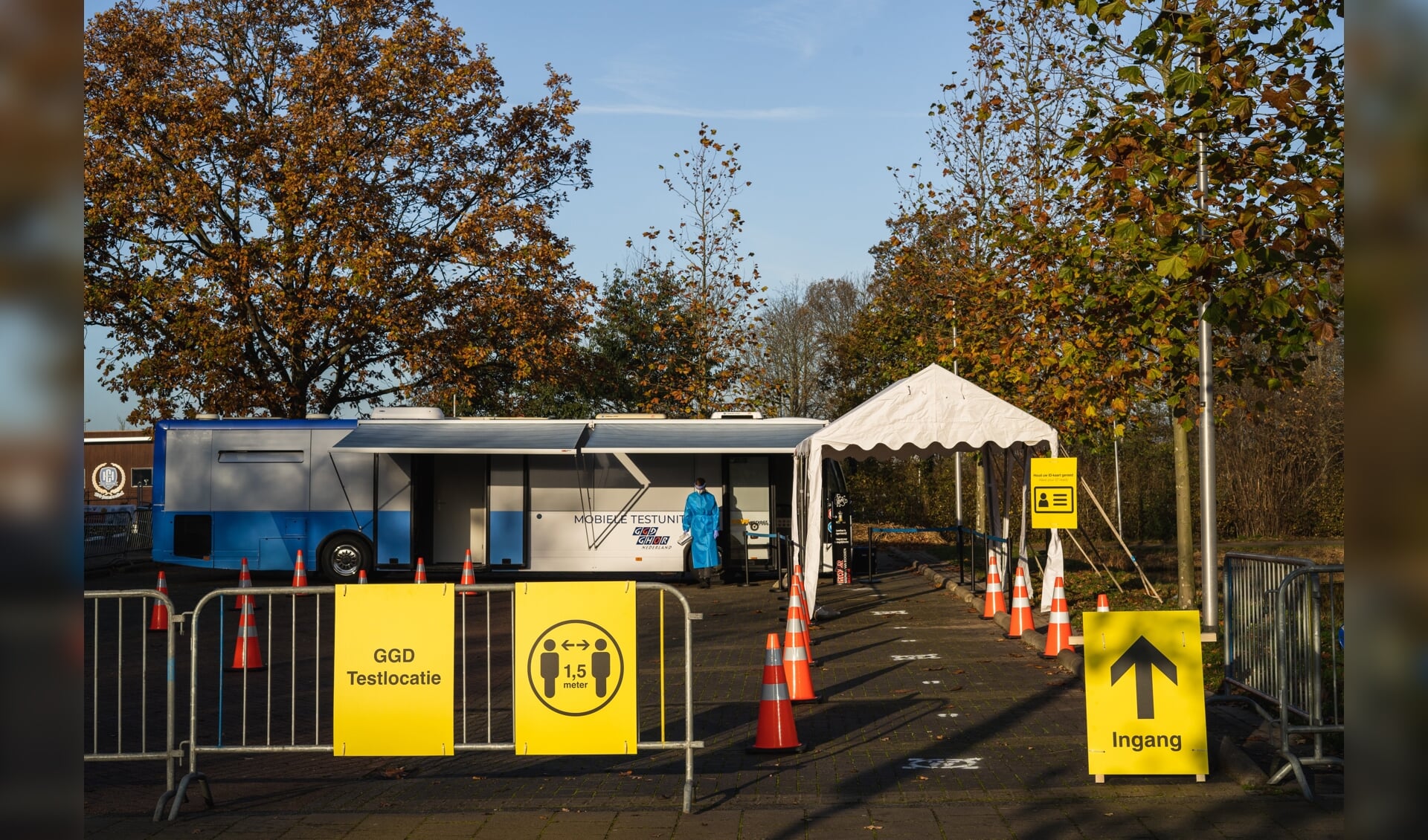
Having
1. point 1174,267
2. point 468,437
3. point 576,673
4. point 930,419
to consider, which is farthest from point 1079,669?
point 468,437

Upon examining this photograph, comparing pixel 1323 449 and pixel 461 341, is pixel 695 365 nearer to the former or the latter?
pixel 461 341

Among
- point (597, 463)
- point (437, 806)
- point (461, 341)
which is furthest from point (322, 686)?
point (461, 341)

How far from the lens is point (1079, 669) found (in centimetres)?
1214

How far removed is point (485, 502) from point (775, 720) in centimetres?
1644

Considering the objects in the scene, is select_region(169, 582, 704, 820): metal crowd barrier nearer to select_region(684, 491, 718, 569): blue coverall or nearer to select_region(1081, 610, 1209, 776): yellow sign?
select_region(1081, 610, 1209, 776): yellow sign

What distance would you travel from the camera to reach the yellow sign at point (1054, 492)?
49.7ft

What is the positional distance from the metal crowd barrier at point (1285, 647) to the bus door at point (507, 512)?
1653 cm

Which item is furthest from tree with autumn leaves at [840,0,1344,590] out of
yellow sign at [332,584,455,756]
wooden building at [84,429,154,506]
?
wooden building at [84,429,154,506]

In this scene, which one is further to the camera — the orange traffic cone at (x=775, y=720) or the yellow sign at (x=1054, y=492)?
the yellow sign at (x=1054, y=492)

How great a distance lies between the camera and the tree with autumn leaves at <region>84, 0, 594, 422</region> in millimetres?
25922

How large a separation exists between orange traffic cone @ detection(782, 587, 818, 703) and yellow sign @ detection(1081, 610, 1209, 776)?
3.68 metres

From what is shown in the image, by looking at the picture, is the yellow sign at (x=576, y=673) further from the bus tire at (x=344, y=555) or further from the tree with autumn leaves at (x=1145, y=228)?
the bus tire at (x=344, y=555)

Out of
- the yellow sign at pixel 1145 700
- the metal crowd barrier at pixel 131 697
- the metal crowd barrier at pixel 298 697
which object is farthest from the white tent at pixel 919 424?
the yellow sign at pixel 1145 700

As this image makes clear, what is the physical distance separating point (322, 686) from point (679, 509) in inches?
487
